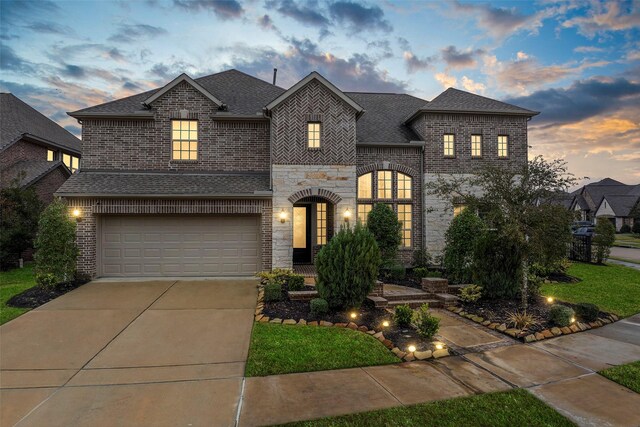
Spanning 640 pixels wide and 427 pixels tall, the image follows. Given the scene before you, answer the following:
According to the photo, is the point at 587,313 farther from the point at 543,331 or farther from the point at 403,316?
the point at 403,316

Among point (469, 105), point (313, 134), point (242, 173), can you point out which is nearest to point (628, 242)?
point (469, 105)

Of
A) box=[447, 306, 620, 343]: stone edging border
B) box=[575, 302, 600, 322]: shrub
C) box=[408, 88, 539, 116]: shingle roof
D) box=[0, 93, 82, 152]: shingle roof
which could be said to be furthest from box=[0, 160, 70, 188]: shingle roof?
box=[575, 302, 600, 322]: shrub

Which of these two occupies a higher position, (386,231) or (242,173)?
(242,173)

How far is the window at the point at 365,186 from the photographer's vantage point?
13.9m

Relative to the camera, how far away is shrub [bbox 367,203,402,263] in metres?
12.3

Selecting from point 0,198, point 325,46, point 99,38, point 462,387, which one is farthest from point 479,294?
point 0,198

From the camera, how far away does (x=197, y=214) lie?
39.2ft

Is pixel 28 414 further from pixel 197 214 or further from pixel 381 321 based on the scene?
pixel 197 214

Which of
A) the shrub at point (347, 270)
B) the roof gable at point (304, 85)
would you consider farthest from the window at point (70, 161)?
the shrub at point (347, 270)

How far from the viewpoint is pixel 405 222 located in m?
14.2

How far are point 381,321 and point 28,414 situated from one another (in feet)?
19.7

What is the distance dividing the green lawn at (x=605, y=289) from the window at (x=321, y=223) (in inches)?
319

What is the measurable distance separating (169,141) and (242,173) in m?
3.08

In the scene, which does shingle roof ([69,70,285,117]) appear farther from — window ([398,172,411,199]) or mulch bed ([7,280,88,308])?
window ([398,172,411,199])
